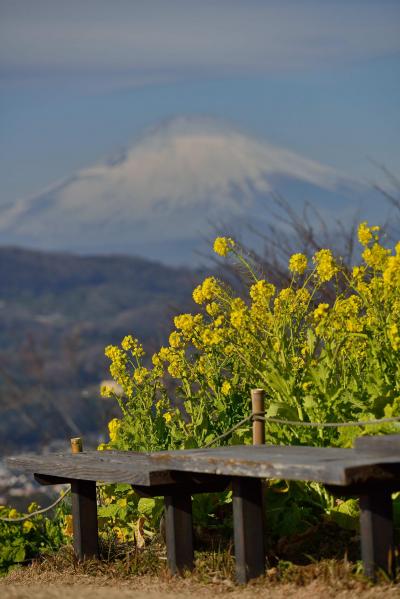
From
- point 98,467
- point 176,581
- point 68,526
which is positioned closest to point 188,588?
point 176,581

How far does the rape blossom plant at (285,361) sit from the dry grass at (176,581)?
89 cm

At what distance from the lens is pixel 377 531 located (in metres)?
5.25

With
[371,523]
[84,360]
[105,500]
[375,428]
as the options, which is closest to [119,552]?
[105,500]

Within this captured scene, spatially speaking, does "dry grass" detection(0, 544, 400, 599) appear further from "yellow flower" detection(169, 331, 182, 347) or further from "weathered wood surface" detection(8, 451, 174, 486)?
"yellow flower" detection(169, 331, 182, 347)

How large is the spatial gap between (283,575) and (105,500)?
258 centimetres

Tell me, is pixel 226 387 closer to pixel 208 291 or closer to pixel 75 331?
pixel 208 291

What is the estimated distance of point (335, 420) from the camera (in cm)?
670

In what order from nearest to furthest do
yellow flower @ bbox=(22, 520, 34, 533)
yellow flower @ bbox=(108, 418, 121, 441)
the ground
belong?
the ground, yellow flower @ bbox=(108, 418, 121, 441), yellow flower @ bbox=(22, 520, 34, 533)

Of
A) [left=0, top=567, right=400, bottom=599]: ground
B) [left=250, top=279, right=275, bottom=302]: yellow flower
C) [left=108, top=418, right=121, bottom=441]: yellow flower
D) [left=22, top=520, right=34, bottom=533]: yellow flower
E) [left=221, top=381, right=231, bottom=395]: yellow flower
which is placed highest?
[left=250, top=279, right=275, bottom=302]: yellow flower

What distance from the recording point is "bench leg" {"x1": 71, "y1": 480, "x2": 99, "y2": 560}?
727 cm

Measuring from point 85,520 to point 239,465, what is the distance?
82.0 inches

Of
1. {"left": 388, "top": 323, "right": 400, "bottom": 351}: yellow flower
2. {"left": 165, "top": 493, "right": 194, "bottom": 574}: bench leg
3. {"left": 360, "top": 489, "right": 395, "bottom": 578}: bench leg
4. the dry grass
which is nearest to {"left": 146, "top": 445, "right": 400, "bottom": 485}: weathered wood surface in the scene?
{"left": 360, "top": 489, "right": 395, "bottom": 578}: bench leg

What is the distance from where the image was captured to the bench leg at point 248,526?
577 centimetres

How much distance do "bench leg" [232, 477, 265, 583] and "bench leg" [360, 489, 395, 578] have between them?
2.20 feet
